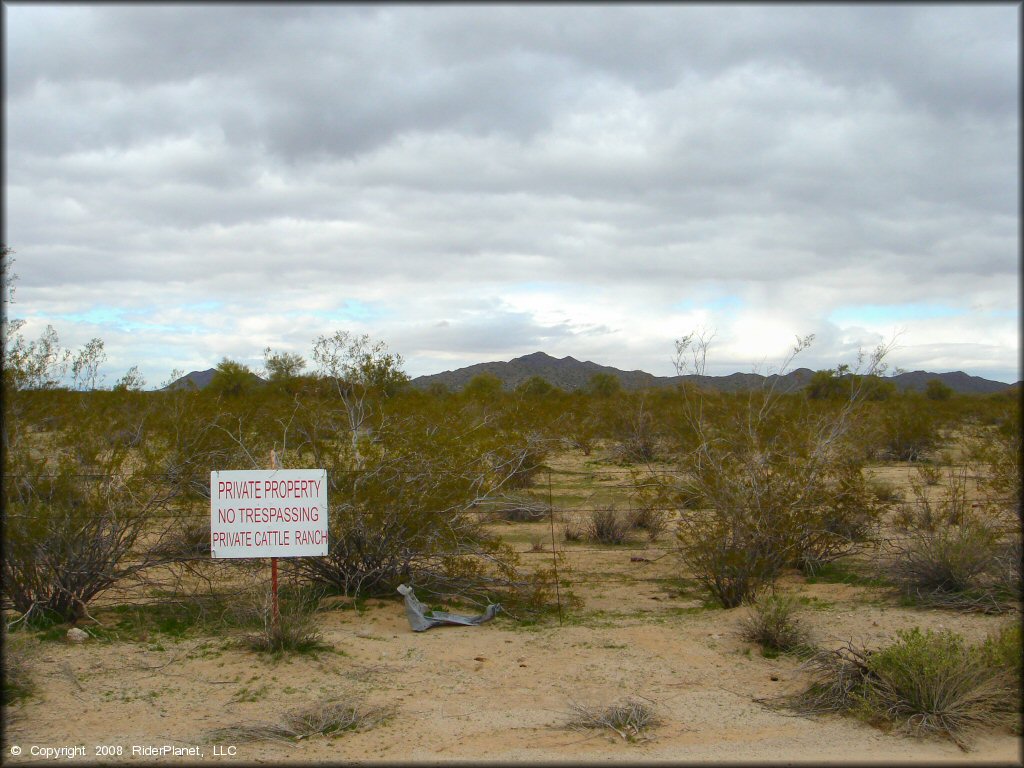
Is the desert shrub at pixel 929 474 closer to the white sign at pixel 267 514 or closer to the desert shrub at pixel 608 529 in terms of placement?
the desert shrub at pixel 608 529

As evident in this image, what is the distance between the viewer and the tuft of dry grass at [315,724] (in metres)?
6.52

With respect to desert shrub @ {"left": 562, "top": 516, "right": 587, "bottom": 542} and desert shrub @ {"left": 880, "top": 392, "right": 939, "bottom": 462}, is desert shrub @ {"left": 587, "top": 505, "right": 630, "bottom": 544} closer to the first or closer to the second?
desert shrub @ {"left": 562, "top": 516, "right": 587, "bottom": 542}

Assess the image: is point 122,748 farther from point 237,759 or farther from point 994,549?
point 994,549

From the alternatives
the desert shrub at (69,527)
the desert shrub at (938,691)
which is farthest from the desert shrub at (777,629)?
the desert shrub at (69,527)

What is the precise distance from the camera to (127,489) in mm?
9531

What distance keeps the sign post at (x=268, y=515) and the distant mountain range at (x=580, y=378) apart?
5.61 m

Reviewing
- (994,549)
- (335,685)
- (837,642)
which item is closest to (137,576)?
(335,685)

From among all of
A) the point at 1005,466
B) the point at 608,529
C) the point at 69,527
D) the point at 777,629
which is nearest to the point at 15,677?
the point at 69,527

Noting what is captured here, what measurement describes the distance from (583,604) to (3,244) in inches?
328

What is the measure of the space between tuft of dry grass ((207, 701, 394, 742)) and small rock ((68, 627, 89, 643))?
2.82m

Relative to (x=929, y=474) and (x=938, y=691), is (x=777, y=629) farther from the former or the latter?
(x=929, y=474)

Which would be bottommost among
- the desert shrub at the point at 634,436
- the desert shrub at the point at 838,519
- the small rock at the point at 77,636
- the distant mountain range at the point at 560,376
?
the small rock at the point at 77,636

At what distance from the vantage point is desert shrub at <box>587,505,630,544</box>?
16812mm

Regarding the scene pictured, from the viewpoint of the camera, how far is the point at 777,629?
8.84 metres
